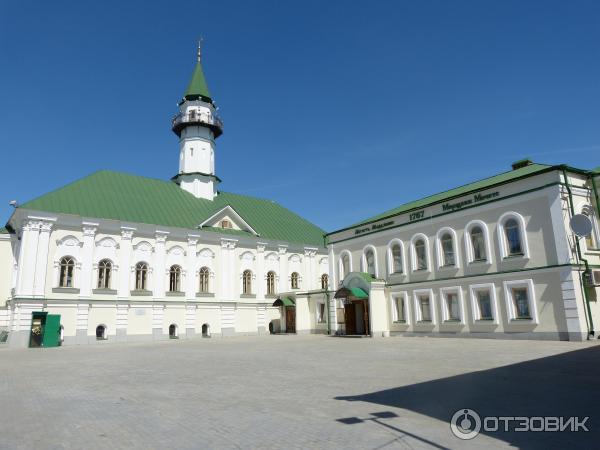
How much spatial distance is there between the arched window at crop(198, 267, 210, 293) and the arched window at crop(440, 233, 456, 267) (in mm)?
19744

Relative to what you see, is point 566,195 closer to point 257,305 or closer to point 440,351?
point 440,351

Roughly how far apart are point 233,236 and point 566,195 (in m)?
25.7

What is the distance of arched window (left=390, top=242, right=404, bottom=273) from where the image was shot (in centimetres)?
2753

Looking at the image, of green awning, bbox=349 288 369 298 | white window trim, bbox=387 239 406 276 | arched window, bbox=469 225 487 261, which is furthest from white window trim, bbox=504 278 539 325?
green awning, bbox=349 288 369 298

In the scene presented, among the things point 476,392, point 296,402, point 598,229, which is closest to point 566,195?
point 598,229

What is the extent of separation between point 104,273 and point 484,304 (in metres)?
25.0

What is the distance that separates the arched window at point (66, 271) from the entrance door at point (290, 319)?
17112 mm

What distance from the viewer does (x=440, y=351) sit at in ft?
52.3

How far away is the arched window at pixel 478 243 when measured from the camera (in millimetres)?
22656

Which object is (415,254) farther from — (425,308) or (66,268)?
(66,268)

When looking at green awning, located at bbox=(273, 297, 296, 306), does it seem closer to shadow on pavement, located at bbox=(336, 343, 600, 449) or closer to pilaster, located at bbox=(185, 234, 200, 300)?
pilaster, located at bbox=(185, 234, 200, 300)

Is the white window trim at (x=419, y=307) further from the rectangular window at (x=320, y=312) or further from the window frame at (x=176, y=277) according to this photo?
the window frame at (x=176, y=277)

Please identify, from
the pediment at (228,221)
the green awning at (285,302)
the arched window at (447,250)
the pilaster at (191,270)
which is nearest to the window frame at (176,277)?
the pilaster at (191,270)

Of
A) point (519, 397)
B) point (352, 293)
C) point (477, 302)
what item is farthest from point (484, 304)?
point (519, 397)
